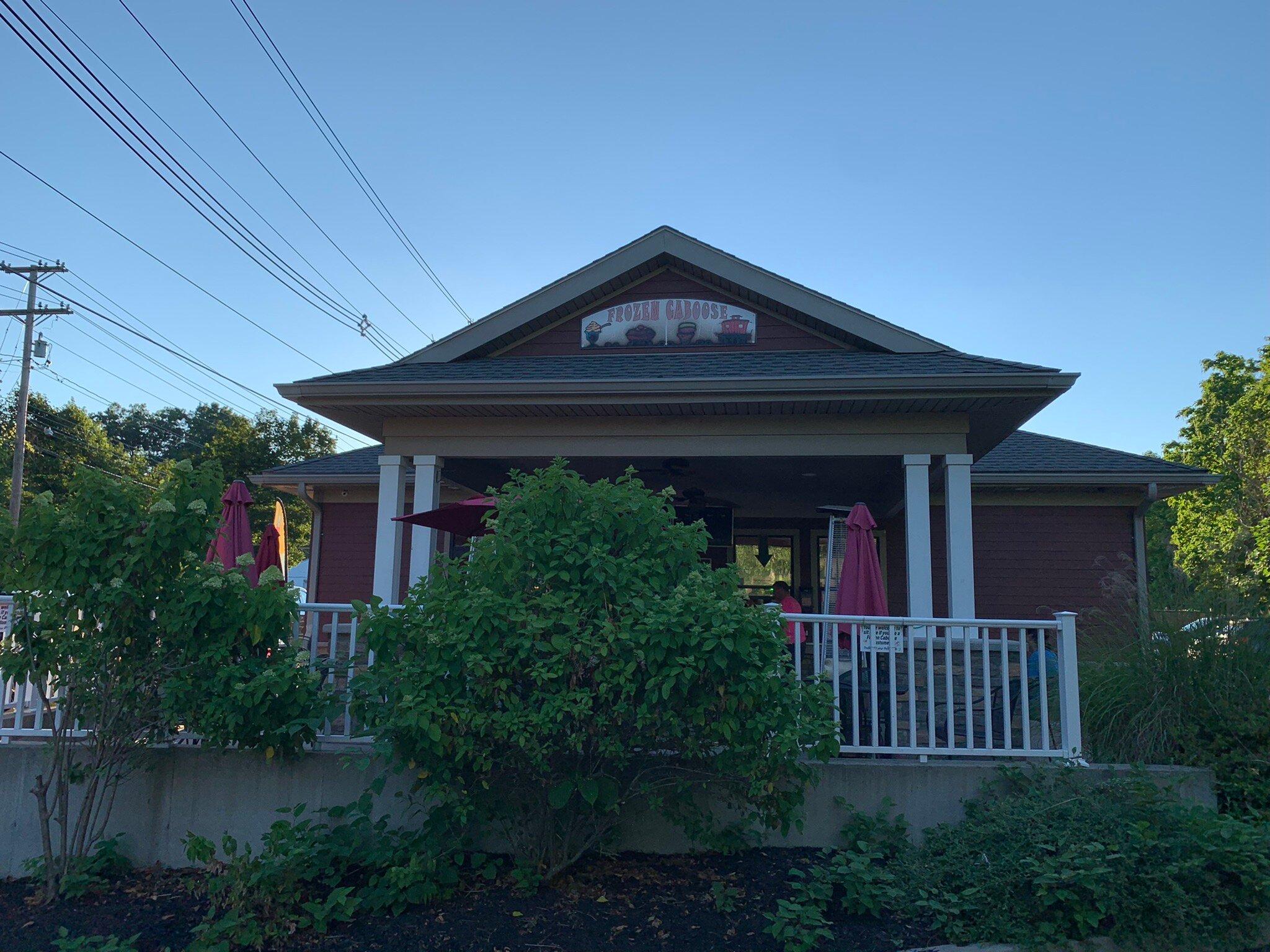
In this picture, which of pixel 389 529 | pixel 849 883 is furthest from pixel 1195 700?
pixel 389 529

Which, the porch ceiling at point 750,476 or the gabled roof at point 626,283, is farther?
the porch ceiling at point 750,476

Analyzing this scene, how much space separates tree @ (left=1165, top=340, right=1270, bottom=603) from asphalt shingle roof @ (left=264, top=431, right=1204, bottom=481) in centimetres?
1225

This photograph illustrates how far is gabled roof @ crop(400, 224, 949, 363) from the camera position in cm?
875

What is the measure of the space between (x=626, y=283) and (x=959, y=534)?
14.0 feet

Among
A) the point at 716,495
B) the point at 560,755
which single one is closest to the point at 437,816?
the point at 560,755

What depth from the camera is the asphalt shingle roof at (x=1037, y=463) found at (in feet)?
35.6


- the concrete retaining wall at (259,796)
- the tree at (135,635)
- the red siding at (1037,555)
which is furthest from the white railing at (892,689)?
the red siding at (1037,555)

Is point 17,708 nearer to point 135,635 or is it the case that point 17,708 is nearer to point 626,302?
point 135,635

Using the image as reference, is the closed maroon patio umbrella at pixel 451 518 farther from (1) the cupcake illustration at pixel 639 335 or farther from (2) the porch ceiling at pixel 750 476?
(1) the cupcake illustration at pixel 639 335

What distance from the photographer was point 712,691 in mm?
4234

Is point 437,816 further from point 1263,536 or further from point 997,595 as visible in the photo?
point 1263,536

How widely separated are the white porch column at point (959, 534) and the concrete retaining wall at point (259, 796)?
7.39ft

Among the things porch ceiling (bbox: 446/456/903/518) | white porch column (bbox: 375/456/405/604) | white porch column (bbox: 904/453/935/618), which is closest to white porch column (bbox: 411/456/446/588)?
white porch column (bbox: 375/456/405/604)

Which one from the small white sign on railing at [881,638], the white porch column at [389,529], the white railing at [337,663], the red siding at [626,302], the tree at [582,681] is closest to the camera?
the tree at [582,681]
